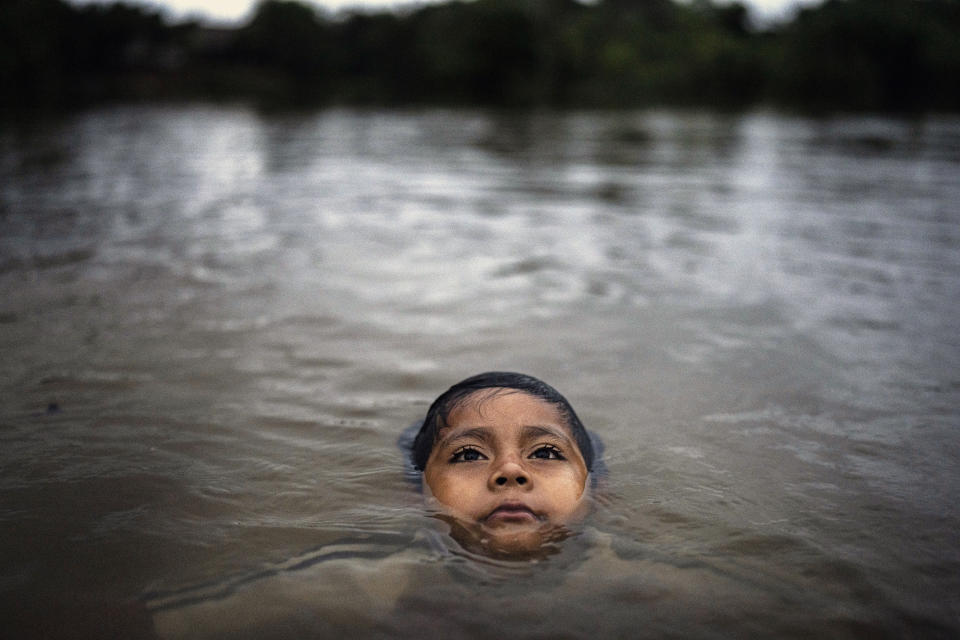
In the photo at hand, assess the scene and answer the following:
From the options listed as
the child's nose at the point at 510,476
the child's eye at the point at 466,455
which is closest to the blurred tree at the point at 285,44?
the child's eye at the point at 466,455

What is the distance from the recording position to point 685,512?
2.76 m

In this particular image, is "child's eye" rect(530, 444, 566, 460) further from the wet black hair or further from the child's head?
the wet black hair

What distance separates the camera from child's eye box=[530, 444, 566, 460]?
8.95 ft

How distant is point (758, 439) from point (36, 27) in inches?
1700

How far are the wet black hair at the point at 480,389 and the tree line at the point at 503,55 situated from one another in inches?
1071

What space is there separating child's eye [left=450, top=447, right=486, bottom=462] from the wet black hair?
0.17 meters

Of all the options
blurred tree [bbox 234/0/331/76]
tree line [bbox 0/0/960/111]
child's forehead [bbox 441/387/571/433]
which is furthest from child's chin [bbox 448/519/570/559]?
blurred tree [bbox 234/0/331/76]

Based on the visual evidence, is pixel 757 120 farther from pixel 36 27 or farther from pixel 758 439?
pixel 36 27

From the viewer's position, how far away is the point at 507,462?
2.61m

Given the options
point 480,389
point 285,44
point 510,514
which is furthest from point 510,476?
point 285,44

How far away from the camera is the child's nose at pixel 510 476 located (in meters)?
2.54

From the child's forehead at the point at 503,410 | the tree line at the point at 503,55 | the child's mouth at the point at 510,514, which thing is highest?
the tree line at the point at 503,55

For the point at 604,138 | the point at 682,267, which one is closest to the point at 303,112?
the point at 604,138

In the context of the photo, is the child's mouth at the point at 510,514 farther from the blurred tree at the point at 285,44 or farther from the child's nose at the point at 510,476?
the blurred tree at the point at 285,44
